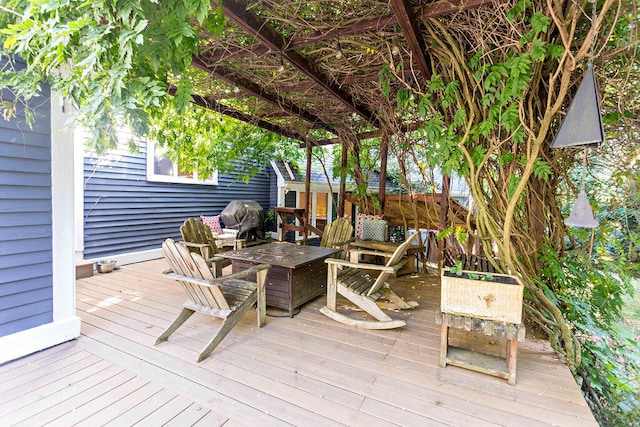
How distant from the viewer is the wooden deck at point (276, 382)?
1.63 metres

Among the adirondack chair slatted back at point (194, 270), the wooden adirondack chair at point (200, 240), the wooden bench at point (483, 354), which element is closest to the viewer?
the wooden bench at point (483, 354)

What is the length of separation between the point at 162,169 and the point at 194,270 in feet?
14.5

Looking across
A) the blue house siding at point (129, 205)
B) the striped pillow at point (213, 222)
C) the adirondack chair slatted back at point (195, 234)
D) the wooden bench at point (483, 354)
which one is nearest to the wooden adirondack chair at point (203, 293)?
the adirondack chair slatted back at point (195, 234)

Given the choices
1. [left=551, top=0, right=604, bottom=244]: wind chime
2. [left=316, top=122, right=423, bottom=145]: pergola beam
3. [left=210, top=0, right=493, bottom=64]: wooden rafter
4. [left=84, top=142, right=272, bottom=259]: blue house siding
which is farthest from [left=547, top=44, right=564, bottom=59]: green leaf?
[left=84, top=142, right=272, bottom=259]: blue house siding

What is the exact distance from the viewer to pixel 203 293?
236 cm

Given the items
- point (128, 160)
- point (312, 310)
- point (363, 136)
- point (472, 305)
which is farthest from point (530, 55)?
point (128, 160)

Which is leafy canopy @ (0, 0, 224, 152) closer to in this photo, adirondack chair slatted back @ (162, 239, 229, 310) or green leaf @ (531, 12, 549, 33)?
adirondack chair slatted back @ (162, 239, 229, 310)

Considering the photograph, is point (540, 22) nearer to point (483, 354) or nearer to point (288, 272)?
point (483, 354)

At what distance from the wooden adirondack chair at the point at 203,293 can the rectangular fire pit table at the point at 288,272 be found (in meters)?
0.40

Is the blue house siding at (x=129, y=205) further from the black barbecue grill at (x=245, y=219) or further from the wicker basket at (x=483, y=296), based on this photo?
the wicker basket at (x=483, y=296)

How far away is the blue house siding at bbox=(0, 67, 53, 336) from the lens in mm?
2102

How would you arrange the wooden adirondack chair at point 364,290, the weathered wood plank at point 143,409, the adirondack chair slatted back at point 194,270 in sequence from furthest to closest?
the wooden adirondack chair at point 364,290 < the adirondack chair slatted back at point 194,270 < the weathered wood plank at point 143,409

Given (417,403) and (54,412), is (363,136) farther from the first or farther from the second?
(54,412)

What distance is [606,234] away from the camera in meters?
2.85
